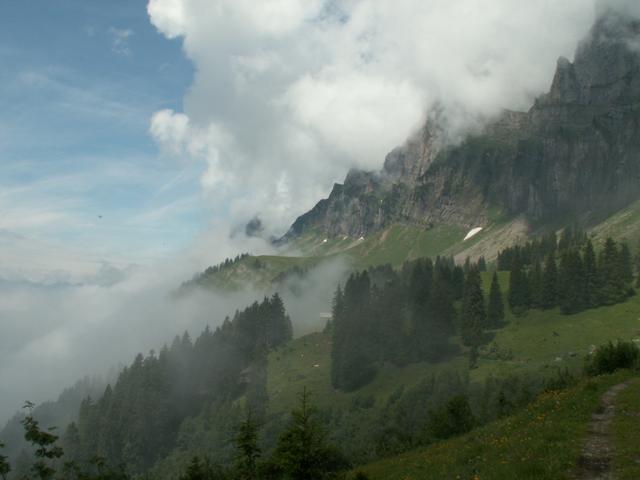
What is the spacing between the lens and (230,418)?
143m

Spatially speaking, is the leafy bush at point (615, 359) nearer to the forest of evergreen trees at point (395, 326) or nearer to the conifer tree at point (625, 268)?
the forest of evergreen trees at point (395, 326)

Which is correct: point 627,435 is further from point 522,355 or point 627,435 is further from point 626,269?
point 626,269

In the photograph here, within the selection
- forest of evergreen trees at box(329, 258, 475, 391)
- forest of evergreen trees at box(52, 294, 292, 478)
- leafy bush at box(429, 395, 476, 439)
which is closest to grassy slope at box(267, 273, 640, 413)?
forest of evergreen trees at box(329, 258, 475, 391)

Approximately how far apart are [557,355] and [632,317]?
23.9 metres

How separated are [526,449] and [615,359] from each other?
3076 centimetres

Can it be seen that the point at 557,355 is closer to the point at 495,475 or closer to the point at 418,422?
the point at 418,422

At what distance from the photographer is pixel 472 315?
447ft

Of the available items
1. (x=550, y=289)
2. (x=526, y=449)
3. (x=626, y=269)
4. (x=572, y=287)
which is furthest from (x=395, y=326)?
(x=526, y=449)

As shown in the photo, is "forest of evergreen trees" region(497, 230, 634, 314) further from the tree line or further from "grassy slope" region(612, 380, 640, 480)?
"grassy slope" region(612, 380, 640, 480)

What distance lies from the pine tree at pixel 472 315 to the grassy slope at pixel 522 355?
5378 millimetres

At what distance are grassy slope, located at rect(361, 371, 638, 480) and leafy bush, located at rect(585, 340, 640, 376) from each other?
1139 centimetres

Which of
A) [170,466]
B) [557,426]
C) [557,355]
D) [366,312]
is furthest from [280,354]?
[557,426]

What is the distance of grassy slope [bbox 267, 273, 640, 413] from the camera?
351ft

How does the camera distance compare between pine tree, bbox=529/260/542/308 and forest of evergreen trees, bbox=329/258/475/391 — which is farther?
pine tree, bbox=529/260/542/308
